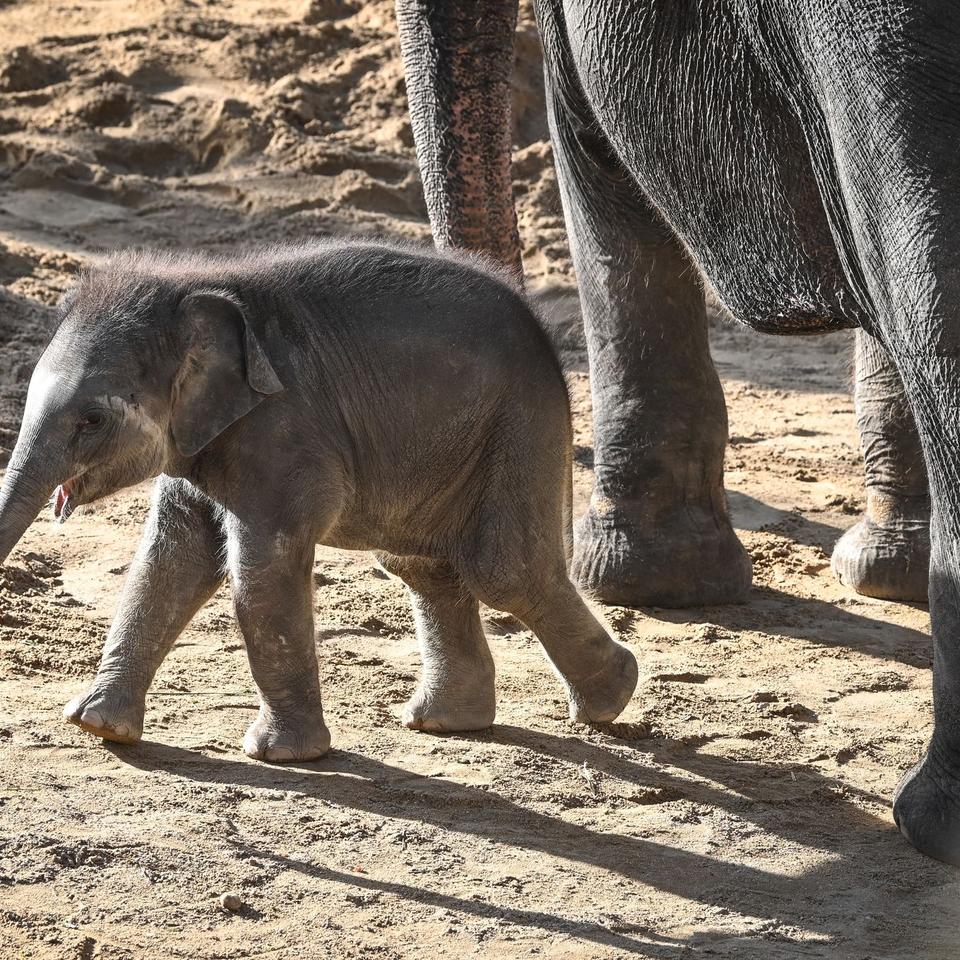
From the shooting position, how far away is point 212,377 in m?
3.36

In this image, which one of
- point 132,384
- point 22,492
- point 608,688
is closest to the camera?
point 22,492

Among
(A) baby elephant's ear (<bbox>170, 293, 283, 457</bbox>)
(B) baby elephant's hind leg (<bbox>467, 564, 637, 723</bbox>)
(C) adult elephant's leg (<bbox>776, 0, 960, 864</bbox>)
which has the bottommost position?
(B) baby elephant's hind leg (<bbox>467, 564, 637, 723</bbox>)

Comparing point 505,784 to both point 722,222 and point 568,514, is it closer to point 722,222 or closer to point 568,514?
point 568,514

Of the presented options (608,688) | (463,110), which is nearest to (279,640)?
(608,688)

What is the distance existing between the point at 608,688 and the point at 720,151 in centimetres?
115

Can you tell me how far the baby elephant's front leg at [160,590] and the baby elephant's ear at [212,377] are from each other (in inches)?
9.4

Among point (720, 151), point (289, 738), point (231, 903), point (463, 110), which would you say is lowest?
point (231, 903)

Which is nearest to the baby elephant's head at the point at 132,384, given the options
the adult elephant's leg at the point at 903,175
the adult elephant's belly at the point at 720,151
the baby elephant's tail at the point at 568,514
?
the baby elephant's tail at the point at 568,514

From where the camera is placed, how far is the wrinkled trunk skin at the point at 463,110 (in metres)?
4.70

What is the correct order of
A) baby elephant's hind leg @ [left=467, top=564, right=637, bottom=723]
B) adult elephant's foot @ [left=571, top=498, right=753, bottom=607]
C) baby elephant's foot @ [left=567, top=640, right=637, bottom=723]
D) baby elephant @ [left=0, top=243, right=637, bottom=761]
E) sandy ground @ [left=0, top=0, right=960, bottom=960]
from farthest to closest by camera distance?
adult elephant's foot @ [left=571, top=498, right=753, bottom=607], baby elephant's foot @ [left=567, top=640, right=637, bottom=723], baby elephant's hind leg @ [left=467, top=564, right=637, bottom=723], baby elephant @ [left=0, top=243, right=637, bottom=761], sandy ground @ [left=0, top=0, right=960, bottom=960]

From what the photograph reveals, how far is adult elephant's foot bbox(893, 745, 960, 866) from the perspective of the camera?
3062 mm

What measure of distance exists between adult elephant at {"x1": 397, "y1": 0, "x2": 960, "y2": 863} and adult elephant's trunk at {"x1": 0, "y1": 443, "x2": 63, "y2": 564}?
1207 mm

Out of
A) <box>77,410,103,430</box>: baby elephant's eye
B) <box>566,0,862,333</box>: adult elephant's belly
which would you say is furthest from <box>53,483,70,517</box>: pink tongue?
<box>566,0,862,333</box>: adult elephant's belly

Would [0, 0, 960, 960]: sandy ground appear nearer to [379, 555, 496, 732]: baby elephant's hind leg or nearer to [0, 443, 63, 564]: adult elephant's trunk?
[379, 555, 496, 732]: baby elephant's hind leg
